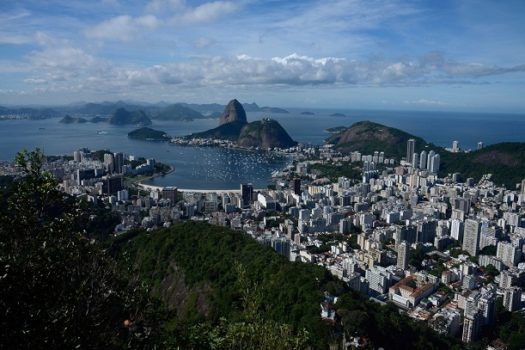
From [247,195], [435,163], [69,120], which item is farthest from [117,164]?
[69,120]

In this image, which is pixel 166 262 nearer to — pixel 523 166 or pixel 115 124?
pixel 523 166

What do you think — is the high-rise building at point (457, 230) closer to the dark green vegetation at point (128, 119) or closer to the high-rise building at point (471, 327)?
the high-rise building at point (471, 327)

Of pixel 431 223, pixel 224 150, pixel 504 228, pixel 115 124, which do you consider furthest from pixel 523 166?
pixel 115 124

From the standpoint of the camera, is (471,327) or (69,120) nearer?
(471,327)

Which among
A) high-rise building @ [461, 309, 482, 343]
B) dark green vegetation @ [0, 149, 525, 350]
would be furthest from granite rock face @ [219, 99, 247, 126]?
dark green vegetation @ [0, 149, 525, 350]

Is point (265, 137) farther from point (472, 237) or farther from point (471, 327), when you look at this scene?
point (471, 327)

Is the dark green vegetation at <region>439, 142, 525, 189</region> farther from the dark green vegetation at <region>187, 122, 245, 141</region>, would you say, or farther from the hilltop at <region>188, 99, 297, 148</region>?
the dark green vegetation at <region>187, 122, 245, 141</region>

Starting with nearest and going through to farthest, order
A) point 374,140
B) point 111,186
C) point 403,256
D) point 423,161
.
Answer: point 403,256 → point 111,186 → point 423,161 → point 374,140
